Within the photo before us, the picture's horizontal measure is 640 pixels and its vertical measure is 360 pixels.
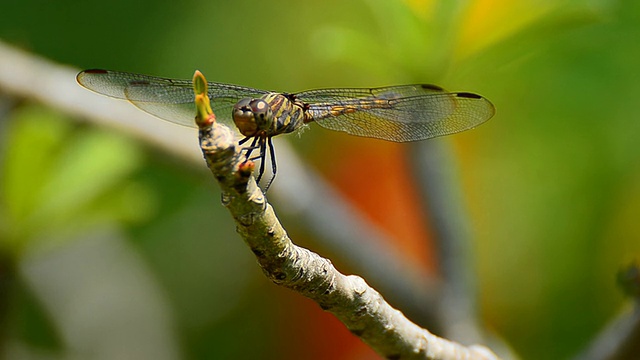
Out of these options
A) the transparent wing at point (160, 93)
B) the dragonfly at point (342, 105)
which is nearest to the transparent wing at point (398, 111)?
the dragonfly at point (342, 105)

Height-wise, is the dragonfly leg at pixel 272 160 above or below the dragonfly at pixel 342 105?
below


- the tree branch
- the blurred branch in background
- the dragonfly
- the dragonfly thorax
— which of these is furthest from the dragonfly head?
the blurred branch in background

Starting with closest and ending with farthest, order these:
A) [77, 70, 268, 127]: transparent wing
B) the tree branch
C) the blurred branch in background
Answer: the tree branch → [77, 70, 268, 127]: transparent wing → the blurred branch in background

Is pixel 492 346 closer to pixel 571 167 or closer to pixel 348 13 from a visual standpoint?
pixel 571 167

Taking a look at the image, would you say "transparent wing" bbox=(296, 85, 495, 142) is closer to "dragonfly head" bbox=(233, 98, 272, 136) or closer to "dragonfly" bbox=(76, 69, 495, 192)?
"dragonfly" bbox=(76, 69, 495, 192)

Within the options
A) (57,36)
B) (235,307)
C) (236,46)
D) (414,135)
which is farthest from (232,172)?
(57,36)

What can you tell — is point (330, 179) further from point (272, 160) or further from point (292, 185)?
point (272, 160)

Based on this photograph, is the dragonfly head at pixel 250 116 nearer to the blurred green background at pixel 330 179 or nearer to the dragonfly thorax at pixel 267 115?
the dragonfly thorax at pixel 267 115
